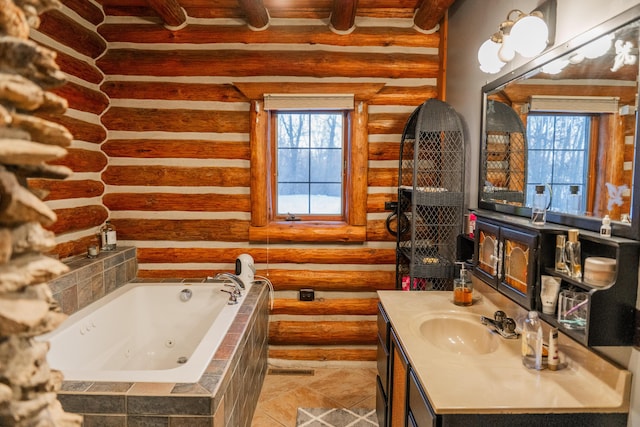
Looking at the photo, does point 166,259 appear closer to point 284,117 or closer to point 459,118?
point 284,117

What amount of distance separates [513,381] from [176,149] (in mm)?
2956

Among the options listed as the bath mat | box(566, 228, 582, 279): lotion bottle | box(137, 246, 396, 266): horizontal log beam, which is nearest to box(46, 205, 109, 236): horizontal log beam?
box(137, 246, 396, 266): horizontal log beam

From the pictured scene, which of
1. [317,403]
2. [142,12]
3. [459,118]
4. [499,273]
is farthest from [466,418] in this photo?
[142,12]

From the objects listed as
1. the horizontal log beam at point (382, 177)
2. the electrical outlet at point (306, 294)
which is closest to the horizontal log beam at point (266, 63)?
the horizontal log beam at point (382, 177)

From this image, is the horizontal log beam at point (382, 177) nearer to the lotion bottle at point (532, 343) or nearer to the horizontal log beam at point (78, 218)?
the lotion bottle at point (532, 343)

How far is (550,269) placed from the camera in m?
1.55

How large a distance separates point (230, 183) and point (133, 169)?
2.74ft

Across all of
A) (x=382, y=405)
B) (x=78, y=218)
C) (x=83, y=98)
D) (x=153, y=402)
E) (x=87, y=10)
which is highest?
(x=87, y=10)

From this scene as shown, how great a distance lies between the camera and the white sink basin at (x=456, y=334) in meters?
1.99

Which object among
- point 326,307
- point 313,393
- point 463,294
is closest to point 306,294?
point 326,307

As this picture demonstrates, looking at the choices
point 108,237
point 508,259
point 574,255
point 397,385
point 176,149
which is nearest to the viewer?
point 574,255

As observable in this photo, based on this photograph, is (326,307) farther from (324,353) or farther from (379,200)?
(379,200)

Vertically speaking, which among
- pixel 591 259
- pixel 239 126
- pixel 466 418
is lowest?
pixel 466 418

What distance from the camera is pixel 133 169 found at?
3.39 meters
